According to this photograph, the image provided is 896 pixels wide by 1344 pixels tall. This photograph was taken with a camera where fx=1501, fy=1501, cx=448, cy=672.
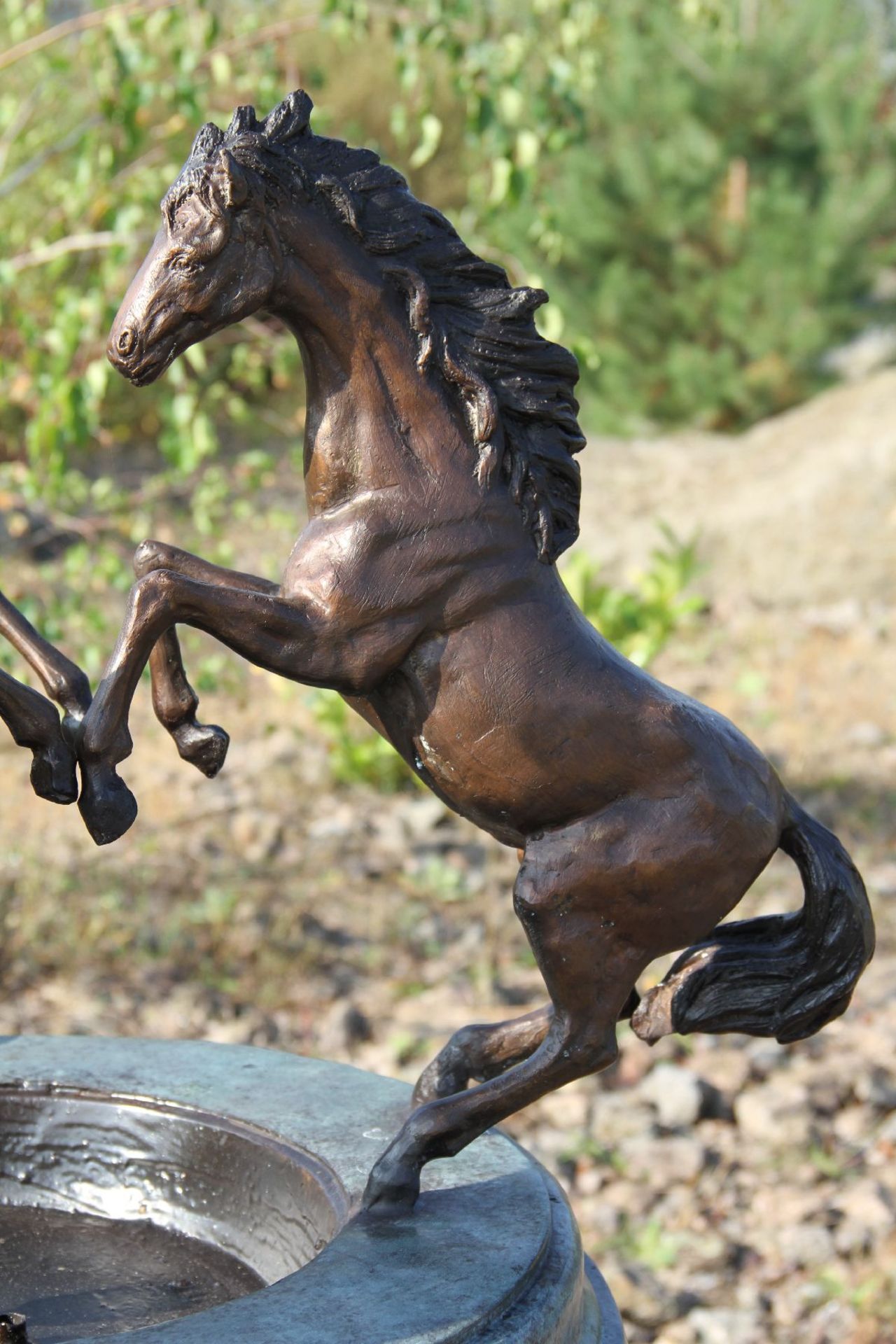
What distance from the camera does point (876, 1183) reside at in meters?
3.32

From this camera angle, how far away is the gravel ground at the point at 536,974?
3.19m

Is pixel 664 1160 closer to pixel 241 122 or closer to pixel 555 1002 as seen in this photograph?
pixel 555 1002

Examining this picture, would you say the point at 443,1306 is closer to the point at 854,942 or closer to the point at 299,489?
the point at 854,942

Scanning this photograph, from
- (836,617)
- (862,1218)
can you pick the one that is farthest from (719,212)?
(862,1218)

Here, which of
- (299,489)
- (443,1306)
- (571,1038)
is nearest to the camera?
(443,1306)

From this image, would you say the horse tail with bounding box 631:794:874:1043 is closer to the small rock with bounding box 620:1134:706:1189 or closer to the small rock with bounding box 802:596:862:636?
the small rock with bounding box 620:1134:706:1189

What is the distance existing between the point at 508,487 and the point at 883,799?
407cm

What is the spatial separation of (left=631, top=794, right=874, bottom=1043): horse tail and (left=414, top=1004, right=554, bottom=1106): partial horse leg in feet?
0.56

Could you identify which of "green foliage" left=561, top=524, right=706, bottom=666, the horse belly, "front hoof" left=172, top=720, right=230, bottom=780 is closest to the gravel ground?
"green foliage" left=561, top=524, right=706, bottom=666

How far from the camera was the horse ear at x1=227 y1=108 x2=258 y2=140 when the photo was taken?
68.2 inches

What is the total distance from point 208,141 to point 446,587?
1.92 ft

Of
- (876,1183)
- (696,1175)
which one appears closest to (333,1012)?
(696,1175)

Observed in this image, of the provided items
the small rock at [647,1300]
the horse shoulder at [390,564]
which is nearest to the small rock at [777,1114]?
the small rock at [647,1300]

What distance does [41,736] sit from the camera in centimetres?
169
